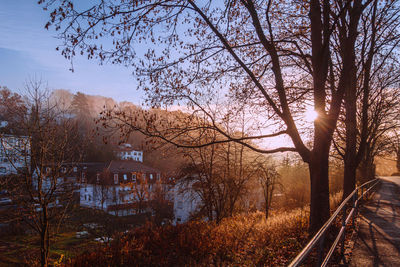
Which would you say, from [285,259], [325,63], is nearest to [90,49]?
[325,63]

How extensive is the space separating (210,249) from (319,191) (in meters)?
3.68

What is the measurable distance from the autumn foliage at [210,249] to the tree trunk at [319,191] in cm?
70

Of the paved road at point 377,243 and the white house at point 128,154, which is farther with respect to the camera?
the white house at point 128,154

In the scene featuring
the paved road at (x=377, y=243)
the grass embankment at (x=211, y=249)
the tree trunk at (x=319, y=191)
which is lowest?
the grass embankment at (x=211, y=249)

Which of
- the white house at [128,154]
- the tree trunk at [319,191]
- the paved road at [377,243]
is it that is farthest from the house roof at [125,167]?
the tree trunk at [319,191]

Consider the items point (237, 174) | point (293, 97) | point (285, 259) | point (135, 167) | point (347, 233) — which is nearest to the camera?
point (285, 259)

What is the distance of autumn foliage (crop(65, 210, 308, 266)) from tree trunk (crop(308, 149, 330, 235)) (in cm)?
70

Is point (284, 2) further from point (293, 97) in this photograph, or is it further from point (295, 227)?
point (295, 227)

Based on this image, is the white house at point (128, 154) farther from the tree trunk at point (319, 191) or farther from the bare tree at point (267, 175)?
the tree trunk at point (319, 191)

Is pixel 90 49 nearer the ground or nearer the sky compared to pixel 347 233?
nearer the sky

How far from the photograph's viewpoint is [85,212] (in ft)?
138

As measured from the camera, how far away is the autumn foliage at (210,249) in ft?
21.5

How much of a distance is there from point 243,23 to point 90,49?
485 cm

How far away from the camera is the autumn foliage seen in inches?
258
